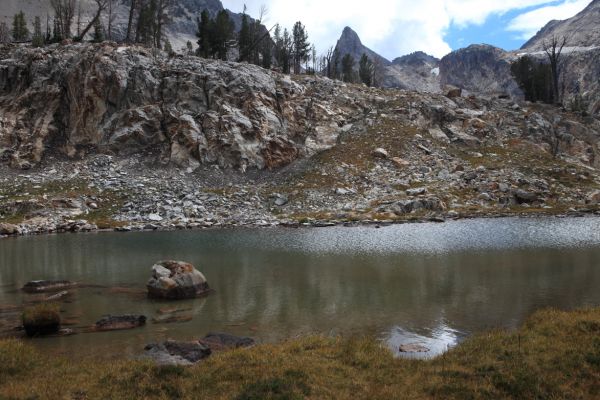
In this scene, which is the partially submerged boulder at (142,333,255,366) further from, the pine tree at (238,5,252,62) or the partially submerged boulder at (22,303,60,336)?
the pine tree at (238,5,252,62)

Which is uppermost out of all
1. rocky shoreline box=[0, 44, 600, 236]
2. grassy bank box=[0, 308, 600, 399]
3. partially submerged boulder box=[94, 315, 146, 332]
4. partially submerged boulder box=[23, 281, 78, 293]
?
rocky shoreline box=[0, 44, 600, 236]

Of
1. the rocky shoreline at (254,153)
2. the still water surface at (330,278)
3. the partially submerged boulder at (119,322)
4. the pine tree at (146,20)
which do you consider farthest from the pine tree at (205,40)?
the partially submerged boulder at (119,322)

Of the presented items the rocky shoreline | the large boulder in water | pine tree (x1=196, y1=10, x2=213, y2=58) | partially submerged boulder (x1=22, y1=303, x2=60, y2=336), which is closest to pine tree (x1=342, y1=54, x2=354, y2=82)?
the rocky shoreline

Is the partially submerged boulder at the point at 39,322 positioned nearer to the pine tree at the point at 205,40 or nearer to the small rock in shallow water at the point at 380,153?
the small rock in shallow water at the point at 380,153

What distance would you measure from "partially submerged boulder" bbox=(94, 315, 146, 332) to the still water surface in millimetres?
811

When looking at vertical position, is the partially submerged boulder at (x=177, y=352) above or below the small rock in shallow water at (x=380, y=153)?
below

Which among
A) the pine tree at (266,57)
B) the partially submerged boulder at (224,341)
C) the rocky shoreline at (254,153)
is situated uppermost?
the pine tree at (266,57)

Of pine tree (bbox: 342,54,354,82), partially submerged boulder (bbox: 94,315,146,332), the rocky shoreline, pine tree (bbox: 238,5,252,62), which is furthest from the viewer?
pine tree (bbox: 342,54,354,82)

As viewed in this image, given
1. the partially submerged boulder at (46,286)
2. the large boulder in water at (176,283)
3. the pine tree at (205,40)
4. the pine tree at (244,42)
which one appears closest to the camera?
the large boulder in water at (176,283)

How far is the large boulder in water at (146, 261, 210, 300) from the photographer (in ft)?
81.1

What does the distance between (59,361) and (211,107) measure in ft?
242

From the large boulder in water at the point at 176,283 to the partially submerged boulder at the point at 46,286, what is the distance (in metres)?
6.68

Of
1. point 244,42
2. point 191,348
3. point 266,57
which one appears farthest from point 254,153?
point 191,348

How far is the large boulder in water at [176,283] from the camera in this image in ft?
81.1
